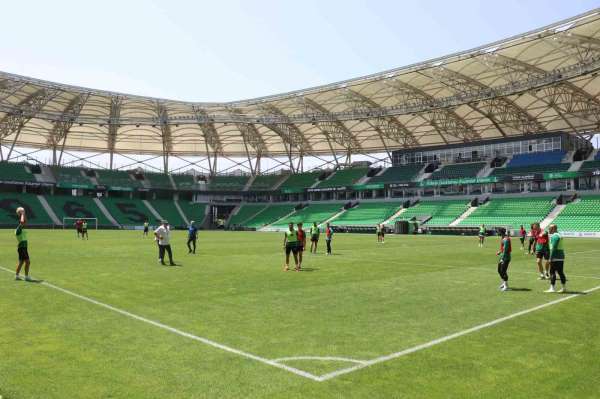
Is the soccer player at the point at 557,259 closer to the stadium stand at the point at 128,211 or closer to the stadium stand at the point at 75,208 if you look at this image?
the stadium stand at the point at 128,211

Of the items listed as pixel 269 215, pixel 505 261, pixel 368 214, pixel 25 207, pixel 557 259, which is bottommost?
pixel 505 261

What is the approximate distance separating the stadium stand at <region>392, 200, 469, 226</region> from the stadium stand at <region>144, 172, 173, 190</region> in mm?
47685

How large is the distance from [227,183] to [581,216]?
6510 centimetres

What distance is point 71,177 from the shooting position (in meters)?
82.7

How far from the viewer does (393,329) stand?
9086mm

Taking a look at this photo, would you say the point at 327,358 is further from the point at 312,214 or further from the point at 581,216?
the point at 312,214

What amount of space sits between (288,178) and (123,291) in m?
83.6

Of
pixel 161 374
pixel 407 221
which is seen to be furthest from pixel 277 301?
pixel 407 221

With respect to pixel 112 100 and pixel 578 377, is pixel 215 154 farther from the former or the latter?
pixel 578 377

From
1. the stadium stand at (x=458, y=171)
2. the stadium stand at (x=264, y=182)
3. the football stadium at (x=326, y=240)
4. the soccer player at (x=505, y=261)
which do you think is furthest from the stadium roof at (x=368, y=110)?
the soccer player at (x=505, y=261)

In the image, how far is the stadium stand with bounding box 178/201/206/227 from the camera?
88312 millimetres

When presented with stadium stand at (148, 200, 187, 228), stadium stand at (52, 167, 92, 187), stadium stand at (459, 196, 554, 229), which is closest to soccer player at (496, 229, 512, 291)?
stadium stand at (459, 196, 554, 229)

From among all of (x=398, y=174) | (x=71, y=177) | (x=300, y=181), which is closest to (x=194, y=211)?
(x=300, y=181)

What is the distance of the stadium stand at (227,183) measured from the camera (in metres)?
95.6
